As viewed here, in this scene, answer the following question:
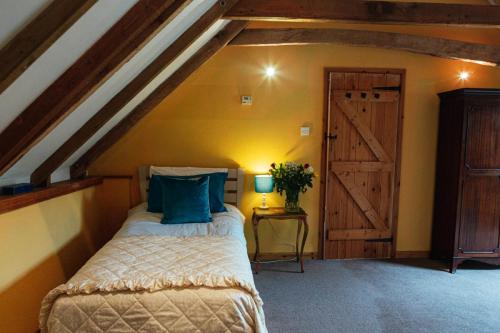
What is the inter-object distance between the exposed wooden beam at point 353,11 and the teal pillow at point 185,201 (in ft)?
5.07

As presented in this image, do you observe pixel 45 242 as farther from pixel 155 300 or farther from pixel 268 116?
pixel 268 116

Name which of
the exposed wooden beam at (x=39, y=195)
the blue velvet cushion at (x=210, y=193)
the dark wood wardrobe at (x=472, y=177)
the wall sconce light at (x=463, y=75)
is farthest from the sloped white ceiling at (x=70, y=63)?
the wall sconce light at (x=463, y=75)

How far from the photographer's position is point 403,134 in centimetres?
360

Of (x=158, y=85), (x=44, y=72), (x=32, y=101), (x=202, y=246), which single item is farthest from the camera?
(x=158, y=85)

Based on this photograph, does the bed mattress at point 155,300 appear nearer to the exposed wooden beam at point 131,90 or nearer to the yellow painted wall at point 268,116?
the exposed wooden beam at point 131,90

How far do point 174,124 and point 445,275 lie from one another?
11.2 feet

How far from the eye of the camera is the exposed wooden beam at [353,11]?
2305 mm

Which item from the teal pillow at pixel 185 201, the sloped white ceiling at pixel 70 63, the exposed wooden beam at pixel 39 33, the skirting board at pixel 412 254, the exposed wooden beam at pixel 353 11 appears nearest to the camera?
the exposed wooden beam at pixel 39 33

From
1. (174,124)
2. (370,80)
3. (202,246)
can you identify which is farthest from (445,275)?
(174,124)

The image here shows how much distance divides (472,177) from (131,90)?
350 centimetres

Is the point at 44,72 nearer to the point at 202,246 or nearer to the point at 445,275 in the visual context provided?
the point at 202,246

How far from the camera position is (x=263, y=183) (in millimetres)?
3246

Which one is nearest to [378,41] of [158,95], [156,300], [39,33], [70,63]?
[158,95]

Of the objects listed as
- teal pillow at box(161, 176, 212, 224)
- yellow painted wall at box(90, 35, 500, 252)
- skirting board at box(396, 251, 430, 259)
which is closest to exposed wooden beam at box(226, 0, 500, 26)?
yellow painted wall at box(90, 35, 500, 252)
